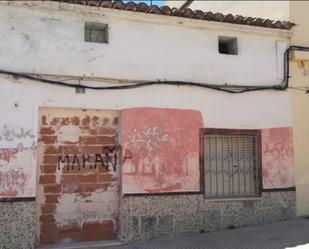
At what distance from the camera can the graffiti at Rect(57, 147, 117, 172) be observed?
7914 mm

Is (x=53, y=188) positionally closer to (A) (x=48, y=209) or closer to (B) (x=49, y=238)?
(A) (x=48, y=209)

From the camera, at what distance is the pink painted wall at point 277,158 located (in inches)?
366

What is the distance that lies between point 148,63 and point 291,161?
358 cm

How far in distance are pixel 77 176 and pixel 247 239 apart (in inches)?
122

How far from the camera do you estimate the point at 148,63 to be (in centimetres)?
844

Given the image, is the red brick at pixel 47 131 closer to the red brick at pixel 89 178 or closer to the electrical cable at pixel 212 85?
the electrical cable at pixel 212 85

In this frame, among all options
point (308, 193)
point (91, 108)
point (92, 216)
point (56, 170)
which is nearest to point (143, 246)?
point (92, 216)

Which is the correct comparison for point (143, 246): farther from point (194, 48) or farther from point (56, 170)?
point (194, 48)

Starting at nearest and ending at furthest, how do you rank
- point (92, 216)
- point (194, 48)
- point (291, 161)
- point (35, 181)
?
point (35, 181) < point (92, 216) < point (194, 48) < point (291, 161)

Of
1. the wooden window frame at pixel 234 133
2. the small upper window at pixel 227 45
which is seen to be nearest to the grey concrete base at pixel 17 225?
the wooden window frame at pixel 234 133

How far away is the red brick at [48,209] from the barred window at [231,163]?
112 inches

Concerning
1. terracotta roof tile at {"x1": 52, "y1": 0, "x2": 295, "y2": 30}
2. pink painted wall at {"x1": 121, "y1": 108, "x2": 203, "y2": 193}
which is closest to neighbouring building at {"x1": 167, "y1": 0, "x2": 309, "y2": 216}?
terracotta roof tile at {"x1": 52, "y1": 0, "x2": 295, "y2": 30}

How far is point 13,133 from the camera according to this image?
24.3 ft

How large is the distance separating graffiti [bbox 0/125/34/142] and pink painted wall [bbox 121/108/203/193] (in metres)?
1.61
